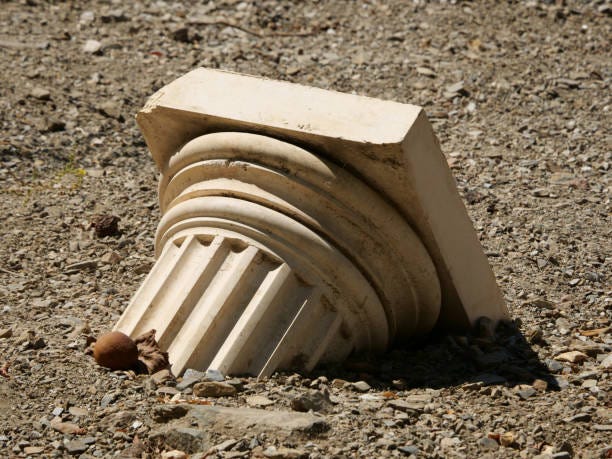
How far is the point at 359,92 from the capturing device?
7324 millimetres

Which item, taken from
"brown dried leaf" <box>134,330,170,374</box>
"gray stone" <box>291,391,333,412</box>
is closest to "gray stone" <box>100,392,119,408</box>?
"brown dried leaf" <box>134,330,170,374</box>

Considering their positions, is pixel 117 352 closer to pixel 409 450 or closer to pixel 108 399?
pixel 108 399

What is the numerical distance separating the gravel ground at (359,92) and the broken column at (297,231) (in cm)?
18

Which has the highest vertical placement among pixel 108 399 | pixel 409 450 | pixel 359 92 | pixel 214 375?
pixel 359 92

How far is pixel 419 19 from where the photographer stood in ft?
27.3

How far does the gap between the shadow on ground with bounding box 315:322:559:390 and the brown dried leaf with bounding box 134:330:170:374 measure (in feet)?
2.04

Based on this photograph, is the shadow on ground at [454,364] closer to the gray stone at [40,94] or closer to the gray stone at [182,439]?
the gray stone at [182,439]

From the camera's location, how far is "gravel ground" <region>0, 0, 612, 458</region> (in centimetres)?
361

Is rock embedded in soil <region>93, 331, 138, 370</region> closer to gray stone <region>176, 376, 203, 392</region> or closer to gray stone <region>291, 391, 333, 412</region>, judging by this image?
gray stone <region>176, 376, 203, 392</region>

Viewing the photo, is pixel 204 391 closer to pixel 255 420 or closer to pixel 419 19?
pixel 255 420

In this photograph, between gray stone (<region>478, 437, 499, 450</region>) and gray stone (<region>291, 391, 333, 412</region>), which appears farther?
gray stone (<region>291, 391, 333, 412</region>)

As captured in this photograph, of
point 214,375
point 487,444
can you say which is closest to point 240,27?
point 214,375

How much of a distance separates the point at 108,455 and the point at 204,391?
0.45 m

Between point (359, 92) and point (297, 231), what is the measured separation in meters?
3.58
